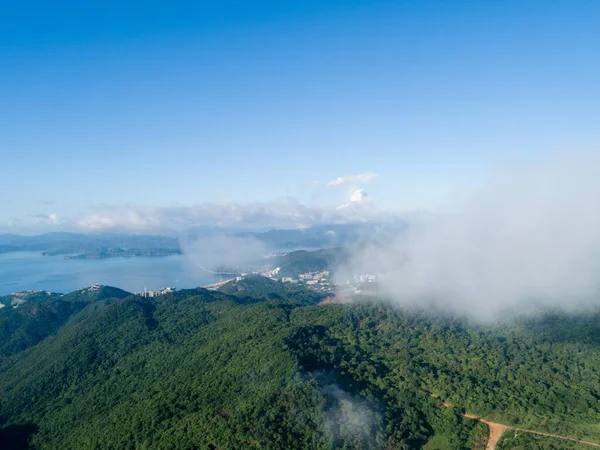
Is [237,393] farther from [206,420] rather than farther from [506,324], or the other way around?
[506,324]

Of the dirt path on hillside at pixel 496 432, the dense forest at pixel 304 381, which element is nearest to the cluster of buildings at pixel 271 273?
the dense forest at pixel 304 381

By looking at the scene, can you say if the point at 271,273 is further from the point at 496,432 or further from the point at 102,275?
the point at 496,432

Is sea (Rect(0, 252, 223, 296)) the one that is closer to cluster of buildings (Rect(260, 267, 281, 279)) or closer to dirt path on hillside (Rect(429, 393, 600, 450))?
cluster of buildings (Rect(260, 267, 281, 279))

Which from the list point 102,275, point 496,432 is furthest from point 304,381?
point 102,275

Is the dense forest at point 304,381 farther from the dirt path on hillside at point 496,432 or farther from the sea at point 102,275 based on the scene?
the sea at point 102,275

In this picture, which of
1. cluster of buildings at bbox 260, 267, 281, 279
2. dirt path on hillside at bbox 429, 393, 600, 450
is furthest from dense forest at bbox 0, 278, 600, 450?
cluster of buildings at bbox 260, 267, 281, 279
